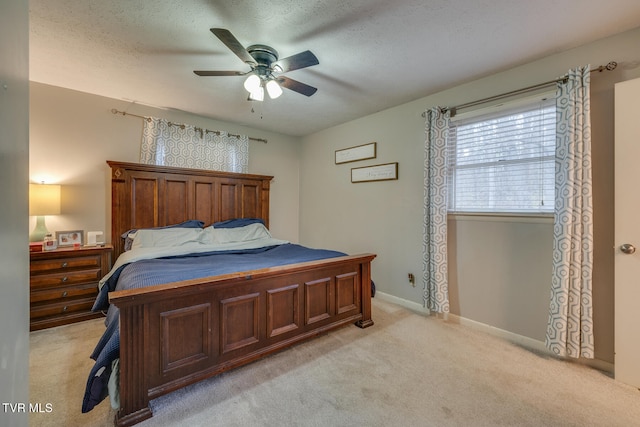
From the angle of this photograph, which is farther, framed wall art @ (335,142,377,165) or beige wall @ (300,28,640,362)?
framed wall art @ (335,142,377,165)

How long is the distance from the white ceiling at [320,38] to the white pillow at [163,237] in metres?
1.60

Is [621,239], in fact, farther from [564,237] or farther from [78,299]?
[78,299]

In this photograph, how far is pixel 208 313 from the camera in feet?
5.80

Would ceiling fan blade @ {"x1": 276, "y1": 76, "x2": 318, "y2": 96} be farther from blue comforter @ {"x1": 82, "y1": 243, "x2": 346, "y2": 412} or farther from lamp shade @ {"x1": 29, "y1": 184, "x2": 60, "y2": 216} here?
lamp shade @ {"x1": 29, "y1": 184, "x2": 60, "y2": 216}

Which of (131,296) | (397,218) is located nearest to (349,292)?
(397,218)

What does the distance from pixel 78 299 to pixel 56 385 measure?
125 centimetres

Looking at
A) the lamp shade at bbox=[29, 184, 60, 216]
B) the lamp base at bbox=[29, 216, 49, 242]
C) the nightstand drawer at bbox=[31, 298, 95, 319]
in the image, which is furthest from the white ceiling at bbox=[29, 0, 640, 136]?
the nightstand drawer at bbox=[31, 298, 95, 319]

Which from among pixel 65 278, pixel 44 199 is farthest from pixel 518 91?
pixel 65 278

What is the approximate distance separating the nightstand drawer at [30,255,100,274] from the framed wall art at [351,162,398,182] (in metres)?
3.30

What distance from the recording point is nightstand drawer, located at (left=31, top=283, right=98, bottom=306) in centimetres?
257

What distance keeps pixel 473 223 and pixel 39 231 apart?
4532 millimetres

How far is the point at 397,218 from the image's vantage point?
3416 mm

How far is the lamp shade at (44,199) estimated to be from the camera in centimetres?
255

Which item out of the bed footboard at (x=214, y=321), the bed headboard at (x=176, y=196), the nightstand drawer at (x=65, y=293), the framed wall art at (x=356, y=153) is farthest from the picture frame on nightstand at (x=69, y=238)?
the framed wall art at (x=356, y=153)
